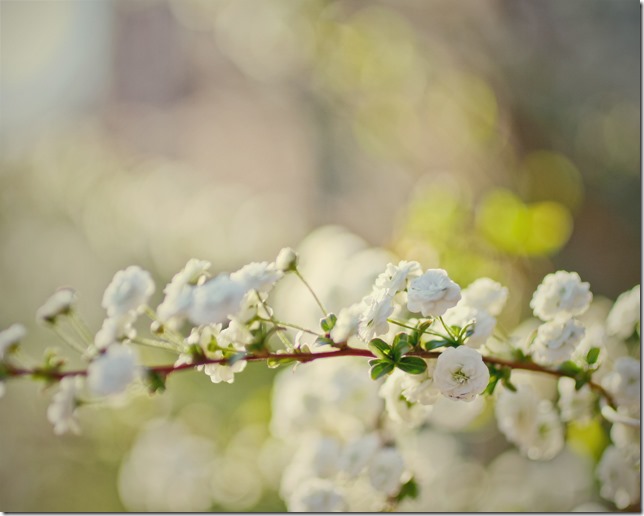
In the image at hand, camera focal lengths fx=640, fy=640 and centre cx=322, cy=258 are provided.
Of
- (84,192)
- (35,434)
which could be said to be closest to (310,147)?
(84,192)

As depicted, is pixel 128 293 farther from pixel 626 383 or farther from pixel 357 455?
pixel 626 383

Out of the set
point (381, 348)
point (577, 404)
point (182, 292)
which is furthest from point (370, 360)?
point (577, 404)

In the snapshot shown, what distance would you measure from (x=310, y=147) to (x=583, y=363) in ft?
6.06

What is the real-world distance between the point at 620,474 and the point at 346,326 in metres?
0.35

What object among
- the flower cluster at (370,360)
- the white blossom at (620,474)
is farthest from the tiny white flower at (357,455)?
the white blossom at (620,474)

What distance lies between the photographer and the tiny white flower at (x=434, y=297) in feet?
1.19

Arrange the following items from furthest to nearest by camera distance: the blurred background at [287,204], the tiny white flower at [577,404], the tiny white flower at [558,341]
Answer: the blurred background at [287,204], the tiny white flower at [577,404], the tiny white flower at [558,341]

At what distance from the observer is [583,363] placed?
0.50 metres

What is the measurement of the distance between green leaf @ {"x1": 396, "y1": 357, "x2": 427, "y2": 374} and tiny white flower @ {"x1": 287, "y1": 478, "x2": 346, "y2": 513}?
18cm

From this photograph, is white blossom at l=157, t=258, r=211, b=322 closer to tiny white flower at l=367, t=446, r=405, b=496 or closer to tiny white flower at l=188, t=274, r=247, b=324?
tiny white flower at l=188, t=274, r=247, b=324

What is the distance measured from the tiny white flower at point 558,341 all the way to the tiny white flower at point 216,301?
214 mm

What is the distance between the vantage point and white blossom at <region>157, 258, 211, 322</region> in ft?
1.18

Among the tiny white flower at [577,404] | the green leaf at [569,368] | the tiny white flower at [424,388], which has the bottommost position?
the tiny white flower at [577,404]

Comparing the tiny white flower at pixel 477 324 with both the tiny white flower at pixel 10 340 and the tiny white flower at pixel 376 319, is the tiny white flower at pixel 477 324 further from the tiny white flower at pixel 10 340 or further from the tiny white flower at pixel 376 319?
the tiny white flower at pixel 10 340
